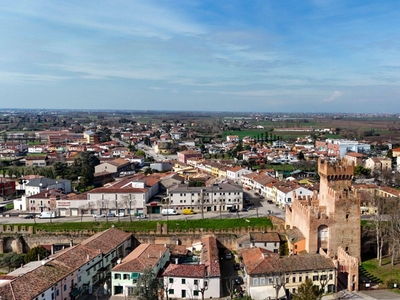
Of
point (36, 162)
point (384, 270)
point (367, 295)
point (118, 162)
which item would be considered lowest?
point (367, 295)

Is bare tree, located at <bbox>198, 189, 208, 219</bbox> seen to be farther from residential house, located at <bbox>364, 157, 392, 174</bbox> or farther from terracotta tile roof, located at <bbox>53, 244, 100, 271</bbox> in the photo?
residential house, located at <bbox>364, 157, 392, 174</bbox>

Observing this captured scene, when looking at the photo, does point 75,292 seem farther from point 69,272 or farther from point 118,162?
point 118,162

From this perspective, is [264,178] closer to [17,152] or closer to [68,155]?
[68,155]

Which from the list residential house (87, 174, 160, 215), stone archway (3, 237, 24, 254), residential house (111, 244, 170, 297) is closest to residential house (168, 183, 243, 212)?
residential house (87, 174, 160, 215)

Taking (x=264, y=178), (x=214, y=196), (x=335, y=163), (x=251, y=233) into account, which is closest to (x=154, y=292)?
(x=251, y=233)

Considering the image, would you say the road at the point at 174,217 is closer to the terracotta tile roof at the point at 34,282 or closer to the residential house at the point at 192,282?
the residential house at the point at 192,282

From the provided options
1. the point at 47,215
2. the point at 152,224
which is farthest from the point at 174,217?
the point at 47,215

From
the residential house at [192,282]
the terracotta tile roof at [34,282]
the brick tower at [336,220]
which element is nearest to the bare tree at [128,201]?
the terracotta tile roof at [34,282]
